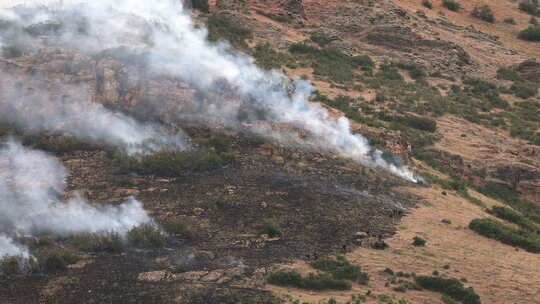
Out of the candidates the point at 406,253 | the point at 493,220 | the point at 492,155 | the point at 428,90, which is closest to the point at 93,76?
the point at 406,253

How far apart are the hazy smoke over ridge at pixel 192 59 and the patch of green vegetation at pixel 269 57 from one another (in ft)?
11.3

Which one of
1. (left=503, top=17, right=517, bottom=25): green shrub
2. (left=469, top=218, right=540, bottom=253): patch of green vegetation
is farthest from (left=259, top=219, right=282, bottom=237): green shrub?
(left=503, top=17, right=517, bottom=25): green shrub

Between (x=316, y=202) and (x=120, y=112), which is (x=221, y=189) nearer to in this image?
(x=316, y=202)

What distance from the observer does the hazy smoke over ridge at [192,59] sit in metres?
23.2

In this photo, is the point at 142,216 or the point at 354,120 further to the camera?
the point at 354,120

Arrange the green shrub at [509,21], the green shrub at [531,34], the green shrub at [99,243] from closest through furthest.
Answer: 1. the green shrub at [99,243]
2. the green shrub at [531,34]
3. the green shrub at [509,21]

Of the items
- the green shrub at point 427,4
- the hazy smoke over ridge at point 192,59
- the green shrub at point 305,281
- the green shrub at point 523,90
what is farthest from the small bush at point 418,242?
the green shrub at point 427,4

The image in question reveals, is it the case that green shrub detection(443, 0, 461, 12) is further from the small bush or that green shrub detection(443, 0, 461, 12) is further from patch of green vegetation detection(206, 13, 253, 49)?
the small bush

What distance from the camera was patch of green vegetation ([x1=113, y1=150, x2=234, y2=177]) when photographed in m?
19.9

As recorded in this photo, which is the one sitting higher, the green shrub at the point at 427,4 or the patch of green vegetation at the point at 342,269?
the green shrub at the point at 427,4

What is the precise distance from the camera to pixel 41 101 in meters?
22.0

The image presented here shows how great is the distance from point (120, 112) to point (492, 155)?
15.3 meters

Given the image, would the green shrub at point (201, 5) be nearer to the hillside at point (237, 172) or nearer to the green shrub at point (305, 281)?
the hillside at point (237, 172)

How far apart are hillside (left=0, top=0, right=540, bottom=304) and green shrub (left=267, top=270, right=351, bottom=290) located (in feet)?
0.10
